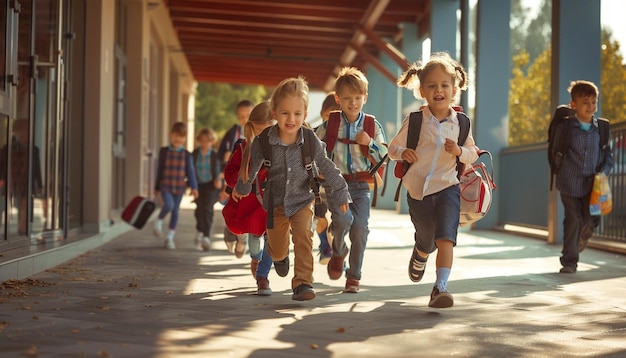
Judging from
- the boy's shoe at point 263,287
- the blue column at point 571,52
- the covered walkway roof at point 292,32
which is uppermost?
the covered walkway roof at point 292,32

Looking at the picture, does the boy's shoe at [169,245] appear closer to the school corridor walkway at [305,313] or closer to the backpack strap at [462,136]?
the school corridor walkway at [305,313]

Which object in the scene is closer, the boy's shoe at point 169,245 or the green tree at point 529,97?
the boy's shoe at point 169,245

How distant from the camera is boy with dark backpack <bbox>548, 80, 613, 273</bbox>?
798 cm

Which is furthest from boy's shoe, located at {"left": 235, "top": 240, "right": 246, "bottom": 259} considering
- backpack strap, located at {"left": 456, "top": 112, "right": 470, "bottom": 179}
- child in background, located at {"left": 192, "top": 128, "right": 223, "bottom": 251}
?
backpack strap, located at {"left": 456, "top": 112, "right": 470, "bottom": 179}

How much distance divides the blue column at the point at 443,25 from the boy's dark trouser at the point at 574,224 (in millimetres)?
10116

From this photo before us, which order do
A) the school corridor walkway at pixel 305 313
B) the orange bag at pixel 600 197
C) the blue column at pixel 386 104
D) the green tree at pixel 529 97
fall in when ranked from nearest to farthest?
the school corridor walkway at pixel 305 313, the orange bag at pixel 600 197, the blue column at pixel 386 104, the green tree at pixel 529 97

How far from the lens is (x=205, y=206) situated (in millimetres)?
10680

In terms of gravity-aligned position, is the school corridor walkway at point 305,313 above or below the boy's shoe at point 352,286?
below

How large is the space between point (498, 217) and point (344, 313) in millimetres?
10254

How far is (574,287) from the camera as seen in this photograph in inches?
268

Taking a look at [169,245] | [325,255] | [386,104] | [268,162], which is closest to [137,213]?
[169,245]

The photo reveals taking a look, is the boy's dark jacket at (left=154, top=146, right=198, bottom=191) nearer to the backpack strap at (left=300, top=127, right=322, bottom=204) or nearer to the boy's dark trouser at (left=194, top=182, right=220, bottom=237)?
the boy's dark trouser at (left=194, top=182, right=220, bottom=237)

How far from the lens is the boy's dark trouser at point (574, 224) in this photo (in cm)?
793

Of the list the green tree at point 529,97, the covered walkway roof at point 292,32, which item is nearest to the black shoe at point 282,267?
the covered walkway roof at point 292,32
